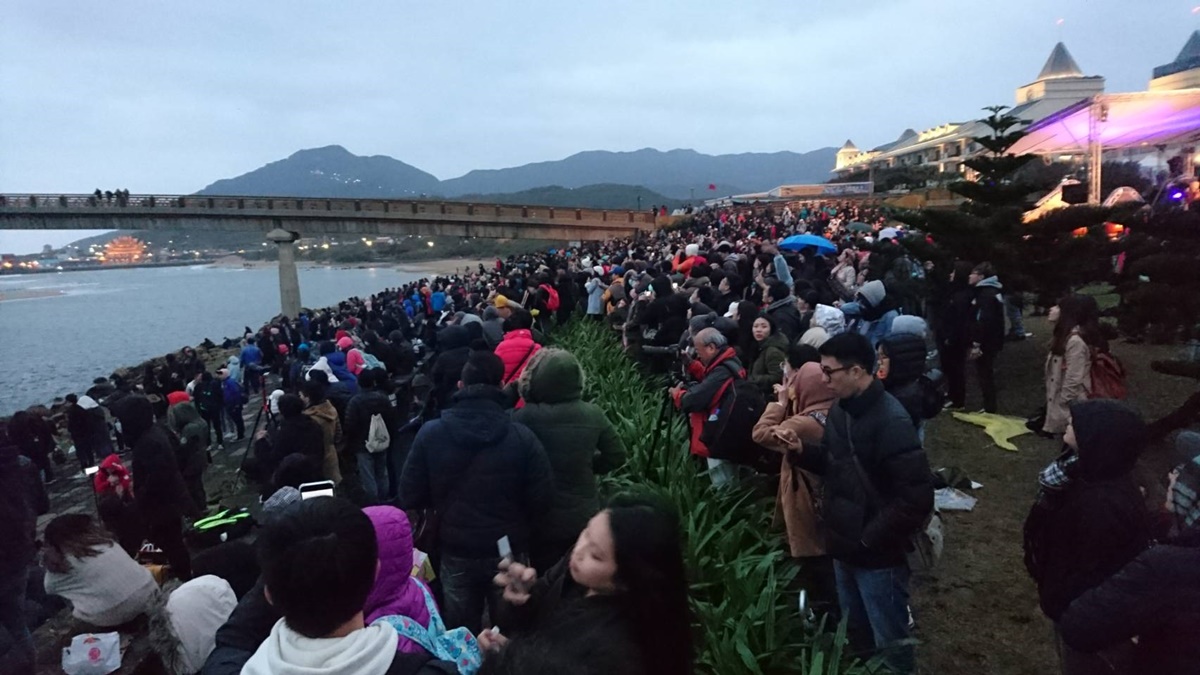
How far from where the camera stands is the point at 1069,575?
2527mm

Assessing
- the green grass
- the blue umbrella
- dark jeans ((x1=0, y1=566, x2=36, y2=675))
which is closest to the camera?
the green grass

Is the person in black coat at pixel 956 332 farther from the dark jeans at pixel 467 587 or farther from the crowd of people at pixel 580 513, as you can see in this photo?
the dark jeans at pixel 467 587

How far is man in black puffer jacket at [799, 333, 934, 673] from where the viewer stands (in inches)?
119

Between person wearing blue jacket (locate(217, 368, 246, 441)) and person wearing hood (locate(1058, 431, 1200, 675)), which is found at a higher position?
person wearing hood (locate(1058, 431, 1200, 675))

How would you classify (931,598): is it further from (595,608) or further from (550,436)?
(595,608)

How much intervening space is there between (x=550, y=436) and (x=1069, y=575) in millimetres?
2316

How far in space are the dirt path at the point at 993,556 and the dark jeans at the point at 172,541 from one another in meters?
5.08

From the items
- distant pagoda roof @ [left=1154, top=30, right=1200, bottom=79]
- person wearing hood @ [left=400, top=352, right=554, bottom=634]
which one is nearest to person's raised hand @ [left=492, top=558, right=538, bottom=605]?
Answer: person wearing hood @ [left=400, top=352, right=554, bottom=634]

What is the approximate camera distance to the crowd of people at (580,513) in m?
1.72

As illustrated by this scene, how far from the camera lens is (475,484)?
3266 mm

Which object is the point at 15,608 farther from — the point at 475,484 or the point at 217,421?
the point at 217,421

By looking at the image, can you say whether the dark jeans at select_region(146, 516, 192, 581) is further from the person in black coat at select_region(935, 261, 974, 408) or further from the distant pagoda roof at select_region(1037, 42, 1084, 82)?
the distant pagoda roof at select_region(1037, 42, 1084, 82)

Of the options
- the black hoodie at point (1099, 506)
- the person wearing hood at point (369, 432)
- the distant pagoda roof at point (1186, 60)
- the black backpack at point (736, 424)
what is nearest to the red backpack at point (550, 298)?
the person wearing hood at point (369, 432)

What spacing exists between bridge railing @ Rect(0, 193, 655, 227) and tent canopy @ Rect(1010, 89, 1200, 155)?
26.1m
